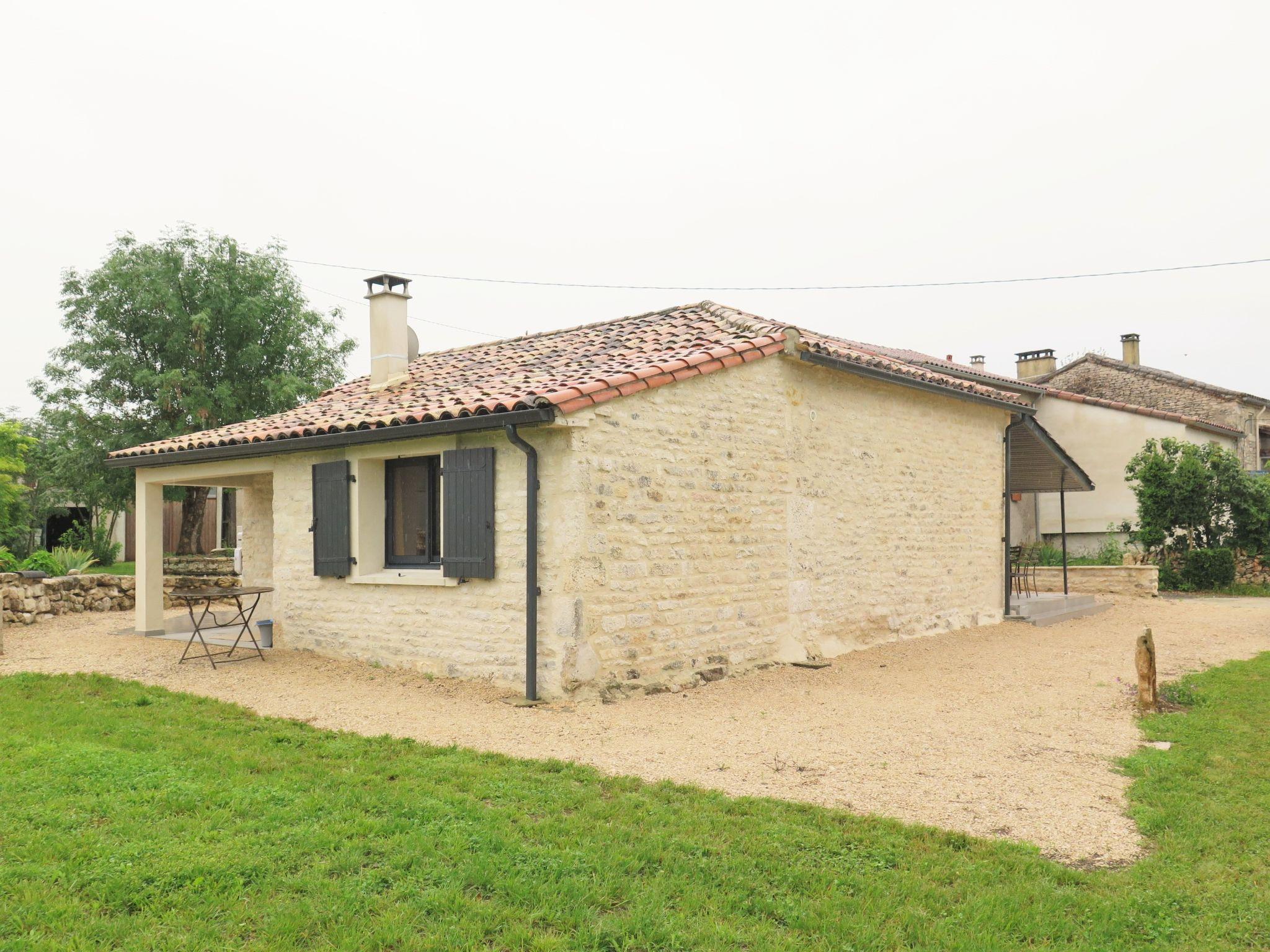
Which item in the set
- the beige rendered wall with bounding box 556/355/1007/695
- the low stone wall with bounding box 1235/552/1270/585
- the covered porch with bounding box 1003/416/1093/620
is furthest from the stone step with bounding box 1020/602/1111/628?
the low stone wall with bounding box 1235/552/1270/585

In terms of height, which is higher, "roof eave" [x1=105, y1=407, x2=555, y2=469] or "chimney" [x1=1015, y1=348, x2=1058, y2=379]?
"chimney" [x1=1015, y1=348, x2=1058, y2=379]

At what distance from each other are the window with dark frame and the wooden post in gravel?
6.33 meters

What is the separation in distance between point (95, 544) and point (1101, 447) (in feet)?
78.2

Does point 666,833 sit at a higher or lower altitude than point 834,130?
lower

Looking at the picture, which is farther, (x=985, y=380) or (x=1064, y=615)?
(x=985, y=380)

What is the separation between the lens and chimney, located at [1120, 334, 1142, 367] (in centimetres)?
2836

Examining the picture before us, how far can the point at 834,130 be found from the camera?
1368 cm

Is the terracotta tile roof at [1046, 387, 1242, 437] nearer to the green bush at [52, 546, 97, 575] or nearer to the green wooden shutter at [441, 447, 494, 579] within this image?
the green wooden shutter at [441, 447, 494, 579]

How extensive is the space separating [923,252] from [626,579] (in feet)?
49.5

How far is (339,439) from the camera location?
8.98 meters

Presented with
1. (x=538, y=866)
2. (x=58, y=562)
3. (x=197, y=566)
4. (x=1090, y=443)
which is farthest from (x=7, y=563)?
(x=1090, y=443)

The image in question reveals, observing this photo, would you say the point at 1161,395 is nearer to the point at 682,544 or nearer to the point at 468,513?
the point at 682,544

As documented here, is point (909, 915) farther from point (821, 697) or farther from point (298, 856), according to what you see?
point (821, 697)

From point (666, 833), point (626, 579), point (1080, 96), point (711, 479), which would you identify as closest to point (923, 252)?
point (1080, 96)
